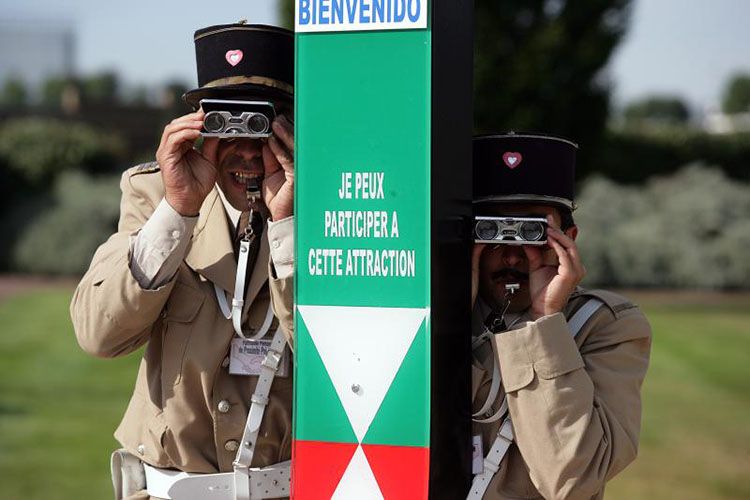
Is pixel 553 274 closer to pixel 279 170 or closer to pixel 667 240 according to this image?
pixel 279 170

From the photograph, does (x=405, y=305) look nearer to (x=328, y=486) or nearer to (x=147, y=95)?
(x=328, y=486)

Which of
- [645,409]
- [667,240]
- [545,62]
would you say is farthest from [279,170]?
[667,240]

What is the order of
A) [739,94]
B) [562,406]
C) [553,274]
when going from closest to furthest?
[562,406] < [553,274] < [739,94]

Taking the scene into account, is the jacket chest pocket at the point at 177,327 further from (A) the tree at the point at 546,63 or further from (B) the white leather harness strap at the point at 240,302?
(A) the tree at the point at 546,63

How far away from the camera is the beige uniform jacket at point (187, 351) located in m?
2.97

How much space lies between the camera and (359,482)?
252cm

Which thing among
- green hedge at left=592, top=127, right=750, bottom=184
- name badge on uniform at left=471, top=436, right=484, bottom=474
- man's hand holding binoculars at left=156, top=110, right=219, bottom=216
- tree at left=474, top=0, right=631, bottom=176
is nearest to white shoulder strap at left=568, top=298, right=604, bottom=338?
name badge on uniform at left=471, top=436, right=484, bottom=474

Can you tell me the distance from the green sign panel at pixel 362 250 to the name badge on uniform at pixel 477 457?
36 cm

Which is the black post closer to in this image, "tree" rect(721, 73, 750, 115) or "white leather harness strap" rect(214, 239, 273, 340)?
"white leather harness strap" rect(214, 239, 273, 340)

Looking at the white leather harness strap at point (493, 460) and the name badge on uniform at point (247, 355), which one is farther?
the name badge on uniform at point (247, 355)

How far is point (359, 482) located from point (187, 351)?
0.72 m

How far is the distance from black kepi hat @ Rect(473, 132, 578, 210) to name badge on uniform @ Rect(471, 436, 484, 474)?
23.9 inches

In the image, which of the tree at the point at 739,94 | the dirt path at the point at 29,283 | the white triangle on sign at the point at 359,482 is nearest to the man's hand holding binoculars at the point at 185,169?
the white triangle on sign at the point at 359,482

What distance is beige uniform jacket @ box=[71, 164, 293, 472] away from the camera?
9.75ft
